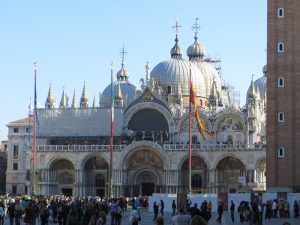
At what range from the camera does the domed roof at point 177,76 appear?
9831 cm

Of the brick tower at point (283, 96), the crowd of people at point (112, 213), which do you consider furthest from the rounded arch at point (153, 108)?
the crowd of people at point (112, 213)

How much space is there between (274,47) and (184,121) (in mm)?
30219

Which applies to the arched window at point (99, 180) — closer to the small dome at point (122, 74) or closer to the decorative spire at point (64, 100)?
the decorative spire at point (64, 100)

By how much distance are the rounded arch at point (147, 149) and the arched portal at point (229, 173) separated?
18.3 ft

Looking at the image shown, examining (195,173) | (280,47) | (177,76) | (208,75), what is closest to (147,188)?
(195,173)

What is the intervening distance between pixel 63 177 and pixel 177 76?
19338 millimetres

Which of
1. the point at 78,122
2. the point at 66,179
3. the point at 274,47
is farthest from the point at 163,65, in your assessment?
the point at 274,47

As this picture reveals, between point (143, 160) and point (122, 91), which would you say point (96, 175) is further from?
point (122, 91)

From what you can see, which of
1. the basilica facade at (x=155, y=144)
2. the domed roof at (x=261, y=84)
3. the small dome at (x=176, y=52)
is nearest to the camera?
the basilica facade at (x=155, y=144)

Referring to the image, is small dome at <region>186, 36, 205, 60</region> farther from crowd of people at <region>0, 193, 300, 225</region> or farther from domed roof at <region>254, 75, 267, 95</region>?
crowd of people at <region>0, 193, 300, 225</region>

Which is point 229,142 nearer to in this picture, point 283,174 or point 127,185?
point 127,185

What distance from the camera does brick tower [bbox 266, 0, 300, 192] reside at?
57938 millimetres

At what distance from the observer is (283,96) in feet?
193

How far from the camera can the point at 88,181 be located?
8988 cm
